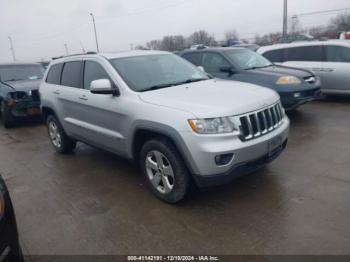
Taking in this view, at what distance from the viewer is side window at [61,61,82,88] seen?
471cm

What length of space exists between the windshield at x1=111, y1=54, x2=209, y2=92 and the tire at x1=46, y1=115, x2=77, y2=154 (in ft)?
6.45

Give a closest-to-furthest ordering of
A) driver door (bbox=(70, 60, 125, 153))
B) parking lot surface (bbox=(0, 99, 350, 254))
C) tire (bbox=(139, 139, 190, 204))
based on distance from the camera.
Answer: parking lot surface (bbox=(0, 99, 350, 254)) → tire (bbox=(139, 139, 190, 204)) → driver door (bbox=(70, 60, 125, 153))

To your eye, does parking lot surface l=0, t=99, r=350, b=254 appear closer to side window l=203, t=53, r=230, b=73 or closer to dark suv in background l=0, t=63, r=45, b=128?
side window l=203, t=53, r=230, b=73

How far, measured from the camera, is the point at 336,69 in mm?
7883

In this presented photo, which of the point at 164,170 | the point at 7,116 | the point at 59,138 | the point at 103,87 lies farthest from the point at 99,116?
the point at 7,116

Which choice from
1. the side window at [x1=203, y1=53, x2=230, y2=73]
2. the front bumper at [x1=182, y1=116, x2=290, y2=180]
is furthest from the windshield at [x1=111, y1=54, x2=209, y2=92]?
the side window at [x1=203, y1=53, x2=230, y2=73]

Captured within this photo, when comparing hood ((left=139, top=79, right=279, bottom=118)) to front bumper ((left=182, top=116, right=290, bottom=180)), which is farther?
hood ((left=139, top=79, right=279, bottom=118))

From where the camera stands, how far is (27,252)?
2867mm

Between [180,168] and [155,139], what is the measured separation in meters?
0.46

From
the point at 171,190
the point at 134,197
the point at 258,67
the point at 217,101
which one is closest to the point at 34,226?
the point at 134,197

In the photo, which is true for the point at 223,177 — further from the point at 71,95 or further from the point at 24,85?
the point at 24,85

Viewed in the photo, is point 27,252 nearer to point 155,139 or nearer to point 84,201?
point 84,201

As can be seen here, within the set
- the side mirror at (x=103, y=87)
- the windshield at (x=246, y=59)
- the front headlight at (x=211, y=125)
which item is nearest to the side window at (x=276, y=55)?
the windshield at (x=246, y=59)

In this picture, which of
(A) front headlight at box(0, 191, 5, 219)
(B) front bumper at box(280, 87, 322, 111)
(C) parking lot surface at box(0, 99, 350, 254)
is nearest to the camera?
(A) front headlight at box(0, 191, 5, 219)
